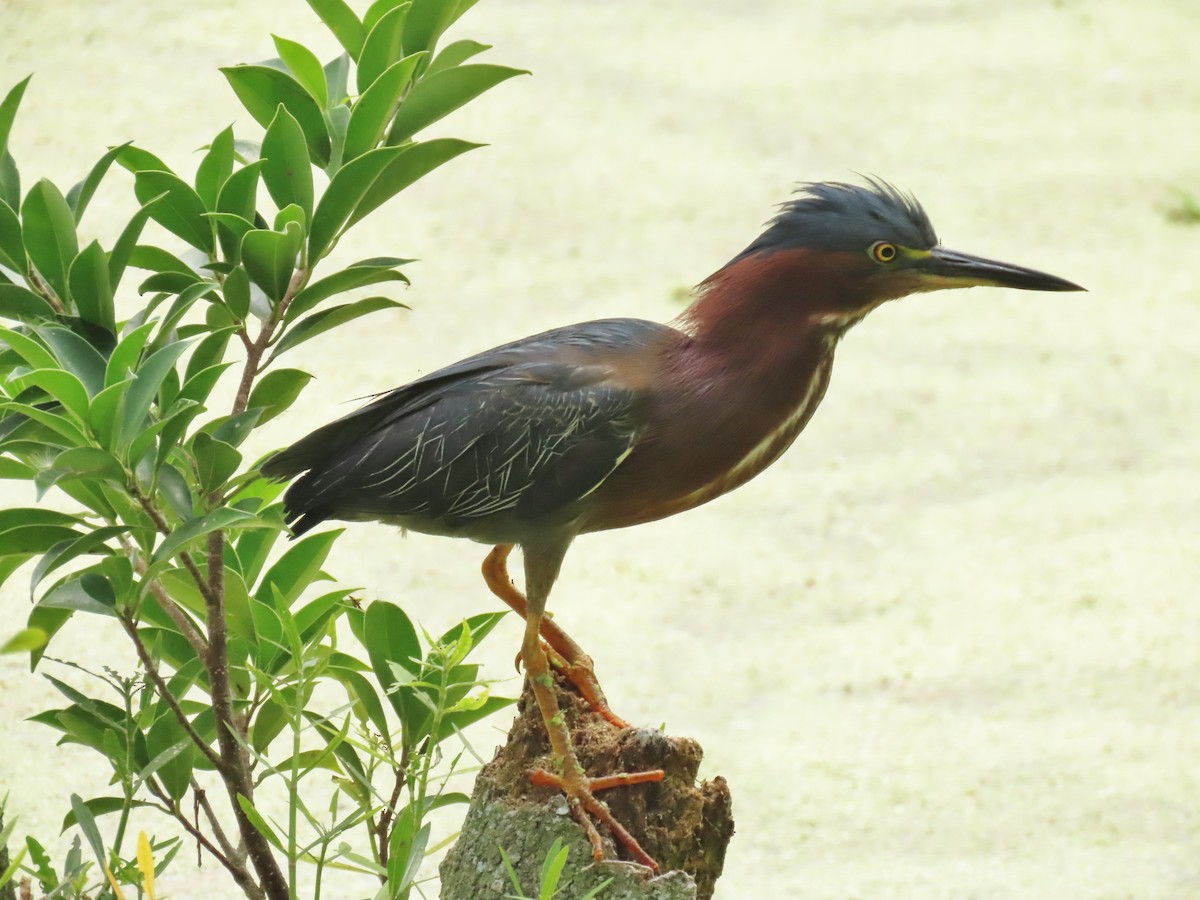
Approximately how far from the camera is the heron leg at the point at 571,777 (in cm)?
208

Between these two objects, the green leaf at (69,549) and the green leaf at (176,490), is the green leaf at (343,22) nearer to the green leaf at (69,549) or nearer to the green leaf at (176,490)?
the green leaf at (176,490)

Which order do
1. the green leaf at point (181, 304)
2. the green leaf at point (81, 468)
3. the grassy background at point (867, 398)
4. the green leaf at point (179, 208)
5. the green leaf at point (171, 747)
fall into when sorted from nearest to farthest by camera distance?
the green leaf at point (81, 468) < the green leaf at point (181, 304) < the green leaf at point (179, 208) < the green leaf at point (171, 747) < the grassy background at point (867, 398)

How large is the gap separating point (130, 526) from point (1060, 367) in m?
4.44

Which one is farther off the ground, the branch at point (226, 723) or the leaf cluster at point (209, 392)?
the leaf cluster at point (209, 392)

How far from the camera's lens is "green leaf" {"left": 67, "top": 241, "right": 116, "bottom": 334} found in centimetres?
184

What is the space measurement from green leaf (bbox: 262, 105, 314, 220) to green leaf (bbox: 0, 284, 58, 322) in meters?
0.33

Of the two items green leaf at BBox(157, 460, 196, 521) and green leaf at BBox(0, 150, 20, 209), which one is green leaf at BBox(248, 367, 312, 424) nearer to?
green leaf at BBox(157, 460, 196, 521)

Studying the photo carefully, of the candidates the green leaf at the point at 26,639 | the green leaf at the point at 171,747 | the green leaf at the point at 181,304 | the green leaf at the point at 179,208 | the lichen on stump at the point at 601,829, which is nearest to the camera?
the green leaf at the point at 26,639

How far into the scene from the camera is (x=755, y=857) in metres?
3.44

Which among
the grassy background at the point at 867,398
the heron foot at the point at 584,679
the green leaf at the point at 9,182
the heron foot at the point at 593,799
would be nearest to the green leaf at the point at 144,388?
the green leaf at the point at 9,182

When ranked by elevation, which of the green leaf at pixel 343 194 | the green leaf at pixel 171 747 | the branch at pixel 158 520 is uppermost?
the green leaf at pixel 343 194

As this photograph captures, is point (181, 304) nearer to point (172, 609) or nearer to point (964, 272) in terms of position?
point (172, 609)

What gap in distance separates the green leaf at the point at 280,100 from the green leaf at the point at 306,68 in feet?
0.04

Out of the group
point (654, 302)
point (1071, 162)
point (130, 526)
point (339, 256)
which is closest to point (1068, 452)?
point (654, 302)
